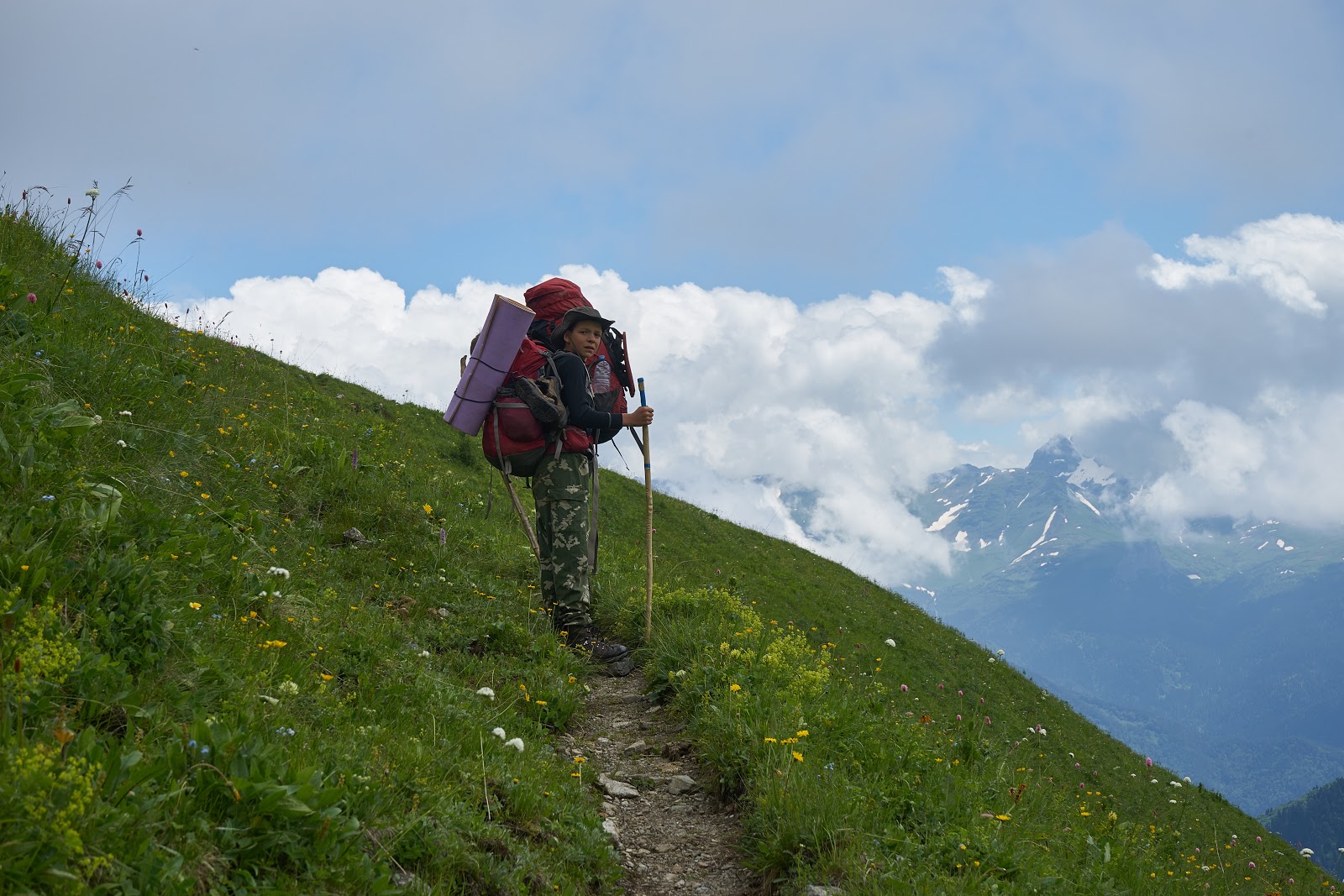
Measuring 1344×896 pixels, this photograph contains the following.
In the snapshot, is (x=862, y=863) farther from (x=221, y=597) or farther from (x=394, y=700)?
(x=221, y=597)

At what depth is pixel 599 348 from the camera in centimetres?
876

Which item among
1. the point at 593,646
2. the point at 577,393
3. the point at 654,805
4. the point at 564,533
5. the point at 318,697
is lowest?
the point at 654,805

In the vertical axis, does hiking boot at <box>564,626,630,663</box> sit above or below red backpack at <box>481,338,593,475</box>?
below

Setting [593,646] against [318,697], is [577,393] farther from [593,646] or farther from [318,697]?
[318,697]

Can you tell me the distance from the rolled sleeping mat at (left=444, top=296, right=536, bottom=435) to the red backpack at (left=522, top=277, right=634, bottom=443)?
56 centimetres

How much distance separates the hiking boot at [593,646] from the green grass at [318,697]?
0.35m

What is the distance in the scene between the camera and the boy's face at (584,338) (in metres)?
8.48

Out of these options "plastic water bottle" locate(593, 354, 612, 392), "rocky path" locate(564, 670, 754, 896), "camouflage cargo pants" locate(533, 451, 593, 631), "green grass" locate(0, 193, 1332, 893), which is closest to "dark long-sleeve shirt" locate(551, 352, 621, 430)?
"plastic water bottle" locate(593, 354, 612, 392)

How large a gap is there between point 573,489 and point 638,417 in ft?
3.22

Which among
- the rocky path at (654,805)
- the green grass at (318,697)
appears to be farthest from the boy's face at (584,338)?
the rocky path at (654,805)

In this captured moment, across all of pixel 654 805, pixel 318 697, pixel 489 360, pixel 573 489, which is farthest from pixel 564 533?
pixel 318 697

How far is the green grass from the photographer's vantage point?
318 centimetres

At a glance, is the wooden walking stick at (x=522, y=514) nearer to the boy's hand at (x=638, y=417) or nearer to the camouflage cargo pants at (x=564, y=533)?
the camouflage cargo pants at (x=564, y=533)

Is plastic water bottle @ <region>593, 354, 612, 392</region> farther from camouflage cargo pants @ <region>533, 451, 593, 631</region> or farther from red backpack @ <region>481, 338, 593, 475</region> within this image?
camouflage cargo pants @ <region>533, 451, 593, 631</region>
